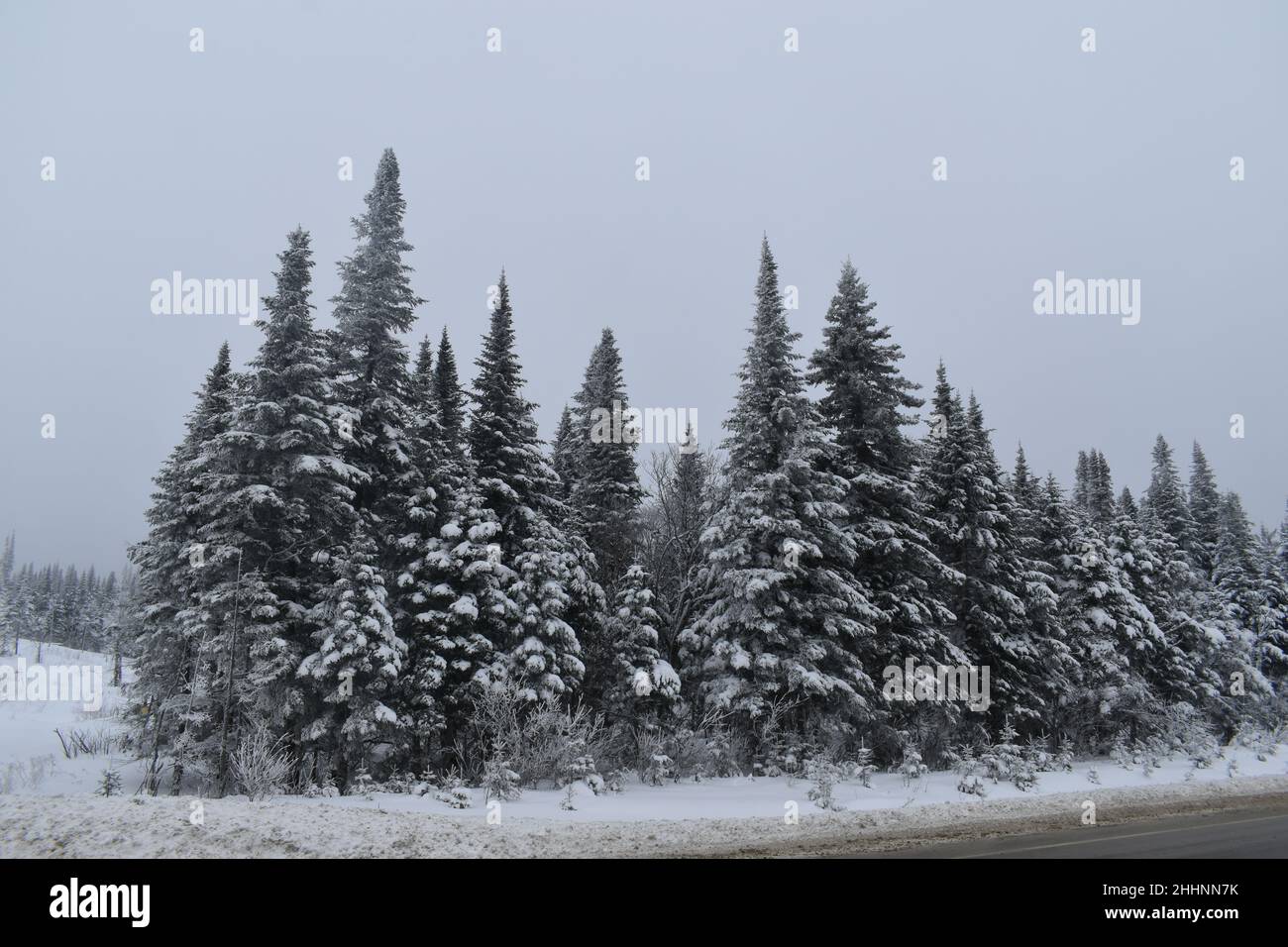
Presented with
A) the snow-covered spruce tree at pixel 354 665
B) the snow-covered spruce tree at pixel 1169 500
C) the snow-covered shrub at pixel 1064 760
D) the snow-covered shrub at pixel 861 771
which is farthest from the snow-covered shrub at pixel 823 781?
the snow-covered spruce tree at pixel 1169 500

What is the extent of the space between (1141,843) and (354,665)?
17.1 metres

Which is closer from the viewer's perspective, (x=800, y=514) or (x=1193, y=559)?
(x=800, y=514)

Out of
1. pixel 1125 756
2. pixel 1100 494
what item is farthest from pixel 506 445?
pixel 1100 494

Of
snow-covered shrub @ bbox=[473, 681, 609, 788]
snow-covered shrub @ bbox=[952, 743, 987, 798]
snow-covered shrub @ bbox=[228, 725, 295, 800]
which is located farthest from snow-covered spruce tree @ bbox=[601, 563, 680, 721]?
snow-covered shrub @ bbox=[228, 725, 295, 800]

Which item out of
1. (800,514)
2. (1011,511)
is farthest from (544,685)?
(1011,511)

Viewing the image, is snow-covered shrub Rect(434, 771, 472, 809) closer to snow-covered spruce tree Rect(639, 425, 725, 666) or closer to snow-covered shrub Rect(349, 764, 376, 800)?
snow-covered shrub Rect(349, 764, 376, 800)

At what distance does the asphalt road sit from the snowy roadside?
813 millimetres

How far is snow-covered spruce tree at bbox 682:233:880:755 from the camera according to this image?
71.7ft

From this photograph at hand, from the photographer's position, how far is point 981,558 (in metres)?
27.6

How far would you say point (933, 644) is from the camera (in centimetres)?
2462

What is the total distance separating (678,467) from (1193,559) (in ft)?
121

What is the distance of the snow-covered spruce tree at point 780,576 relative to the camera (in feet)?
71.7

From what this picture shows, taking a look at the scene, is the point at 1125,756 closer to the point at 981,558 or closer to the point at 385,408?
the point at 981,558
